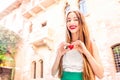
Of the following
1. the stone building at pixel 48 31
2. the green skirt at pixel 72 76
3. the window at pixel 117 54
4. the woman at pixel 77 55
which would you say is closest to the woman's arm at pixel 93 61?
the woman at pixel 77 55

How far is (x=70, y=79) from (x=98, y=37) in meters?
8.44

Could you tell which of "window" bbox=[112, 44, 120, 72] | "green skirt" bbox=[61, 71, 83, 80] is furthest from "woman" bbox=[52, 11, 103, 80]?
"window" bbox=[112, 44, 120, 72]

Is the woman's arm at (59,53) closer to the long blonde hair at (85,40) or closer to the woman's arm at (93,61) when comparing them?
the long blonde hair at (85,40)

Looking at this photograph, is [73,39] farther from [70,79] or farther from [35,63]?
[35,63]

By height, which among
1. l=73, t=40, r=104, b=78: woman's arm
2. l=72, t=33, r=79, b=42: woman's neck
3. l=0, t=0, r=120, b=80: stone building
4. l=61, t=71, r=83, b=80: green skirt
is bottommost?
l=61, t=71, r=83, b=80: green skirt

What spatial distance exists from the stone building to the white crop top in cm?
519

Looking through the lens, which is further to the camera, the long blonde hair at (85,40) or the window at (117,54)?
the window at (117,54)

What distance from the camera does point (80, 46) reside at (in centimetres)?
137

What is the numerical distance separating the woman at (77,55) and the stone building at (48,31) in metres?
5.06

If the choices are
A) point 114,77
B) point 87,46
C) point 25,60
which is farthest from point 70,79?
point 25,60

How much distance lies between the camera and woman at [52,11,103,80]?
1.32 metres

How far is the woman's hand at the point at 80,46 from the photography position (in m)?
1.34

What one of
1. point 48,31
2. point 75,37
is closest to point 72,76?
point 75,37

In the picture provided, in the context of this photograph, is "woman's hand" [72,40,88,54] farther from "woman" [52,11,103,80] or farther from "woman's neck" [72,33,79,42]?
"woman's neck" [72,33,79,42]
